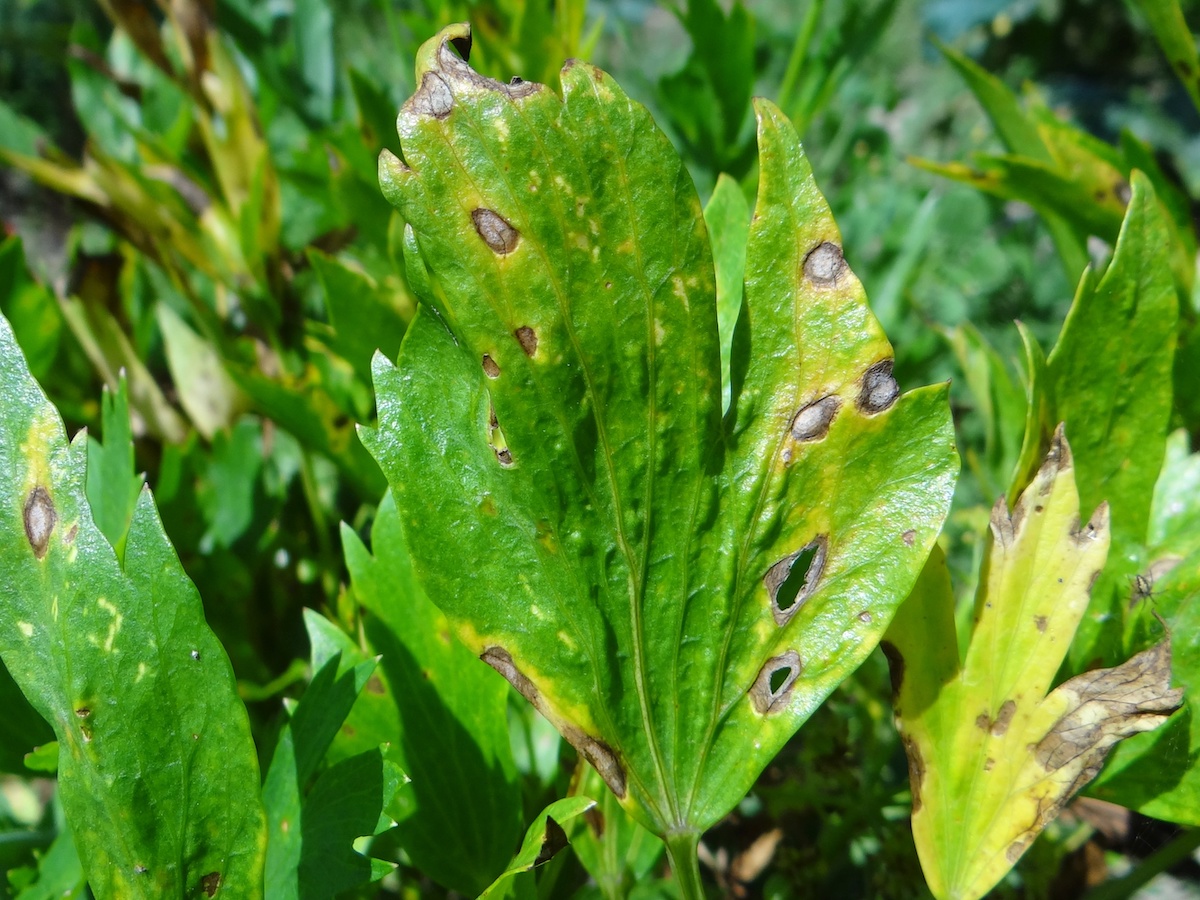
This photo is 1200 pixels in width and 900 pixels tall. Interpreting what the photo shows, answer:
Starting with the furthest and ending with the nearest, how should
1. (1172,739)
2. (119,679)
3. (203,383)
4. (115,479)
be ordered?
1. (203,383)
2. (115,479)
3. (1172,739)
4. (119,679)

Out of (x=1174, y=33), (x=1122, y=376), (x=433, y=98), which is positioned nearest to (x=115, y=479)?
(x=433, y=98)

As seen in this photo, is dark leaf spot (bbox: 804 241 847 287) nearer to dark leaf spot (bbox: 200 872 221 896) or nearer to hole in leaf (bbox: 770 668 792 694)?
hole in leaf (bbox: 770 668 792 694)

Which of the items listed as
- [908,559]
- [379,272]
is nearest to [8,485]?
[908,559]

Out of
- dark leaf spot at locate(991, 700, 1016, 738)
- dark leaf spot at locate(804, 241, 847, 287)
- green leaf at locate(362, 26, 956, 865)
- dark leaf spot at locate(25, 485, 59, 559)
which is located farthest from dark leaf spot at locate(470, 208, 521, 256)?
dark leaf spot at locate(991, 700, 1016, 738)

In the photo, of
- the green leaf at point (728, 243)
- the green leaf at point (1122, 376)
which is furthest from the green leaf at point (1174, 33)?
the green leaf at point (728, 243)

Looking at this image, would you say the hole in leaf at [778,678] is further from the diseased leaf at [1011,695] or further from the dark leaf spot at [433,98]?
the dark leaf spot at [433,98]

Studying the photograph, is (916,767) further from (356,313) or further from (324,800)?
(356,313)

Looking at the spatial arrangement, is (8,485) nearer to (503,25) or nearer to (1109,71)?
(503,25)
